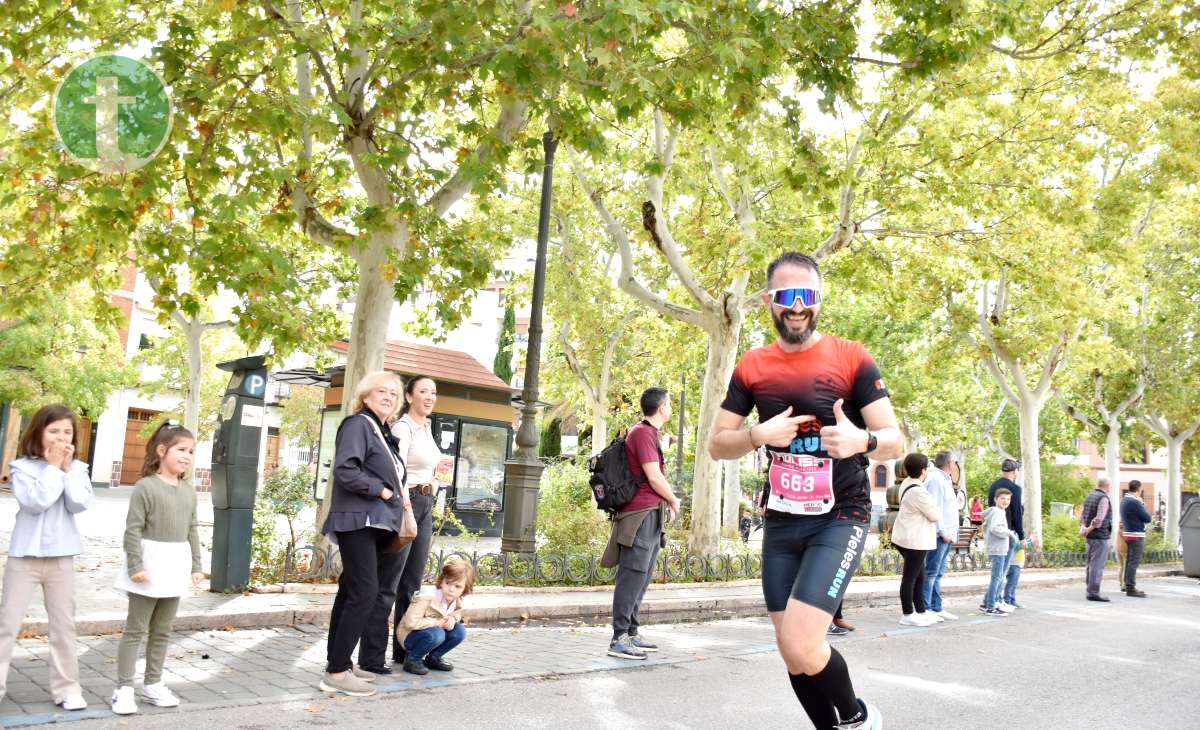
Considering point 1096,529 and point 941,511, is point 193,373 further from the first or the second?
point 1096,529

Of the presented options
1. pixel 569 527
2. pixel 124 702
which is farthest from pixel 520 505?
pixel 124 702

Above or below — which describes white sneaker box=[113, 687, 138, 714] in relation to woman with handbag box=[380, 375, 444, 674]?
below

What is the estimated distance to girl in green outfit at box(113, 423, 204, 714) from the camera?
5.00 metres

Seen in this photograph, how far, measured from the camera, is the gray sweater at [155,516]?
16.4 feet

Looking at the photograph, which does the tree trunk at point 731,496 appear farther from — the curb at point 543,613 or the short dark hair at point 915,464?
the short dark hair at point 915,464

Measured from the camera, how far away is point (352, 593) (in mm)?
5570

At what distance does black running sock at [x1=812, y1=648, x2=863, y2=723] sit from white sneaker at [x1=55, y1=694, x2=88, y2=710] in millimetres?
3720

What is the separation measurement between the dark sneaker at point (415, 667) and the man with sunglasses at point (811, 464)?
333cm

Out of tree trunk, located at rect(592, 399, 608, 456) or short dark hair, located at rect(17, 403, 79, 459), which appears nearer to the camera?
short dark hair, located at rect(17, 403, 79, 459)

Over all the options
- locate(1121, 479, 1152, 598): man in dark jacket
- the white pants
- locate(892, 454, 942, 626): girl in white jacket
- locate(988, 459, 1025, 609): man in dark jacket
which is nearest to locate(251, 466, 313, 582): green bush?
the white pants

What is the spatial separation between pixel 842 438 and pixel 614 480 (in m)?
4.01

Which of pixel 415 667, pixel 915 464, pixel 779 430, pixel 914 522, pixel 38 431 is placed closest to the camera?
pixel 779 430

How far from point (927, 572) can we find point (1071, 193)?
8.73 meters

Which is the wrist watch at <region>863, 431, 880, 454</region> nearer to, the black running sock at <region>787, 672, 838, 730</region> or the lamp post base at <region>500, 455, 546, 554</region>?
the black running sock at <region>787, 672, 838, 730</region>
